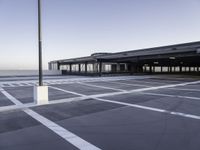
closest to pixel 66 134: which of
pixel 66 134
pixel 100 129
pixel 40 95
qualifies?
pixel 66 134

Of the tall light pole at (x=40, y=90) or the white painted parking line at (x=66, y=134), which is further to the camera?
the tall light pole at (x=40, y=90)

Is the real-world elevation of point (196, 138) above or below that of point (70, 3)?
below

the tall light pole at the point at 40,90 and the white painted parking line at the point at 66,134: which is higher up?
the tall light pole at the point at 40,90

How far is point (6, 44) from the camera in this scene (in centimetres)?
2564

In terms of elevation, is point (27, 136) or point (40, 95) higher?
point (40, 95)

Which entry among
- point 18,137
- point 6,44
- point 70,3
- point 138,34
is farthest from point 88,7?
point 18,137

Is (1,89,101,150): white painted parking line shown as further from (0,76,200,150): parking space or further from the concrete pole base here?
the concrete pole base

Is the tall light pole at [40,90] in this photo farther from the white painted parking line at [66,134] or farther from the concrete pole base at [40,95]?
the white painted parking line at [66,134]

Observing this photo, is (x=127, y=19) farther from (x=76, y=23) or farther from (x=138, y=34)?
(x=76, y=23)

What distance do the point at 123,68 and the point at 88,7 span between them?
31173 mm

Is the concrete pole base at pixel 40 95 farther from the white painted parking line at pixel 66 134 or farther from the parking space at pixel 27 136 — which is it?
the parking space at pixel 27 136

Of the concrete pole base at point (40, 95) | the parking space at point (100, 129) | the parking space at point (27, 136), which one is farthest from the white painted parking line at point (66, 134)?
the concrete pole base at point (40, 95)

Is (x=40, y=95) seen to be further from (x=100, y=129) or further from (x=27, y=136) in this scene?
(x=100, y=129)

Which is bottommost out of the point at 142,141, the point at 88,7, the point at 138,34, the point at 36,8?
the point at 142,141
